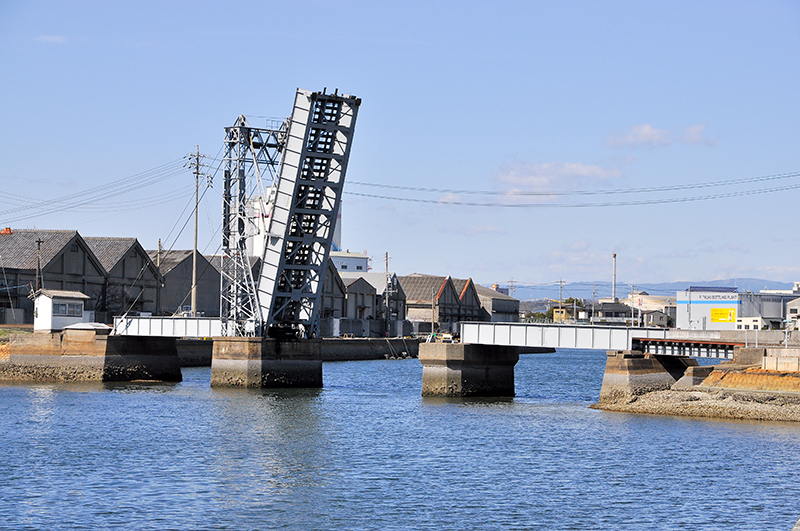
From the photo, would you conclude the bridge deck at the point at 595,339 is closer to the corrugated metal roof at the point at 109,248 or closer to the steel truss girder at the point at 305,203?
the steel truss girder at the point at 305,203

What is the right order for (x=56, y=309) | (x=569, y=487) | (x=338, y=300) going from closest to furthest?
(x=569, y=487) → (x=56, y=309) → (x=338, y=300)

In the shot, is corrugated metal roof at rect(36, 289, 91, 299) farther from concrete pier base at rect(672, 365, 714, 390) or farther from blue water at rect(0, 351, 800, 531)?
concrete pier base at rect(672, 365, 714, 390)

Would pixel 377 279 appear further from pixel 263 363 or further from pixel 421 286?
pixel 263 363

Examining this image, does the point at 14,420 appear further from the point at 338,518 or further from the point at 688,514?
the point at 688,514

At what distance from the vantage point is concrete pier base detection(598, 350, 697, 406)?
1813 inches

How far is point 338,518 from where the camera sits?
23594 millimetres

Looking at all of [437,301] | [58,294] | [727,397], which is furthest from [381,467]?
[437,301]

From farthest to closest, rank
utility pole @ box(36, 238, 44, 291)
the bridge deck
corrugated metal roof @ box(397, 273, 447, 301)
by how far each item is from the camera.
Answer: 1. corrugated metal roof @ box(397, 273, 447, 301)
2. utility pole @ box(36, 238, 44, 291)
3. the bridge deck

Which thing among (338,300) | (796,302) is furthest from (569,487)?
(338,300)

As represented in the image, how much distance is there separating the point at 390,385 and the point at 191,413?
75.0 ft

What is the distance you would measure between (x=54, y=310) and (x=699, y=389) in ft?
132

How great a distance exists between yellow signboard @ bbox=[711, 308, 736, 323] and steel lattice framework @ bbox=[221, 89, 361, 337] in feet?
164

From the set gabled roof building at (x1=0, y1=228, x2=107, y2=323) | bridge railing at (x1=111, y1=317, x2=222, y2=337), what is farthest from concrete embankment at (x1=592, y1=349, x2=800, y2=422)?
gabled roof building at (x1=0, y1=228, x2=107, y2=323)

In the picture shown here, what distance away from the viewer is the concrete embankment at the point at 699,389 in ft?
133
